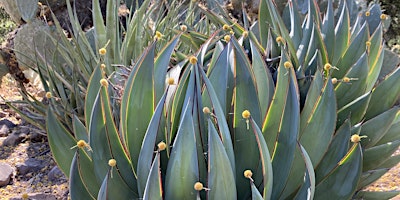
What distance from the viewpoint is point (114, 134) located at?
1.68 metres

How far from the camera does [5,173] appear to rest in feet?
10.2

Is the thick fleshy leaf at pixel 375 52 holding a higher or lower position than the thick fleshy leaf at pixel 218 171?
higher

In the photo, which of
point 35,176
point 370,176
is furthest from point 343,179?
point 35,176

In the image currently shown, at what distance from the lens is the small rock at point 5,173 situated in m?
3.04

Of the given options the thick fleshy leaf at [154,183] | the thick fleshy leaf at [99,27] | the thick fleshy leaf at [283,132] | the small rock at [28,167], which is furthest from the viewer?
the thick fleshy leaf at [99,27]

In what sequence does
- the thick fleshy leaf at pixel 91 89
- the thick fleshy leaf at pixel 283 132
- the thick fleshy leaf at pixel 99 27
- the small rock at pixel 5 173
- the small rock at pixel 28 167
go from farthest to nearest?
1. the thick fleshy leaf at pixel 99 27
2. the small rock at pixel 28 167
3. the small rock at pixel 5 173
4. the thick fleshy leaf at pixel 91 89
5. the thick fleshy leaf at pixel 283 132

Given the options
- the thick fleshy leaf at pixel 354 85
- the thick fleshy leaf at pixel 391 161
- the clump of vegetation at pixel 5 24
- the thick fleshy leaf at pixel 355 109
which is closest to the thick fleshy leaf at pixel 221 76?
the thick fleshy leaf at pixel 355 109

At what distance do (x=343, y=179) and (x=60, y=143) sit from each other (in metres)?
0.90

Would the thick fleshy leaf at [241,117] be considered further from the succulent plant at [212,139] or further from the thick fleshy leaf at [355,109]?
the thick fleshy leaf at [355,109]

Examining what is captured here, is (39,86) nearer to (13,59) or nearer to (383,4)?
(13,59)

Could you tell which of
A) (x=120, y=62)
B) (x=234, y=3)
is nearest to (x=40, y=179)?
(x=120, y=62)

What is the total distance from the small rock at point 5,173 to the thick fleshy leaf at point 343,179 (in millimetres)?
1931

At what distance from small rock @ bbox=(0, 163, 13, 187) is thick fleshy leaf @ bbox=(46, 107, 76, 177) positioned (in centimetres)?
138

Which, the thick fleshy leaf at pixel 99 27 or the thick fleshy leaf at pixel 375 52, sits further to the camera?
the thick fleshy leaf at pixel 99 27
